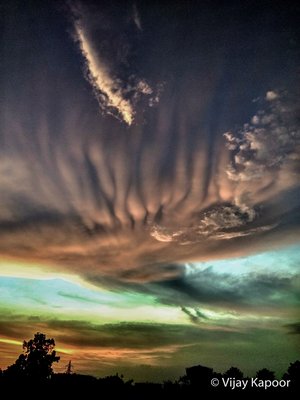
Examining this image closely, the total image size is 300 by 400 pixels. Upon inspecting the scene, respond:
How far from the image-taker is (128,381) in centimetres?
5741

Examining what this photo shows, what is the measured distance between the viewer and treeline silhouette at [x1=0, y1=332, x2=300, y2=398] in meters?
41.2

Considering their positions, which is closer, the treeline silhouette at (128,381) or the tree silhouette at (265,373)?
the treeline silhouette at (128,381)

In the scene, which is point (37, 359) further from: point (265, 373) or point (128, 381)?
point (265, 373)

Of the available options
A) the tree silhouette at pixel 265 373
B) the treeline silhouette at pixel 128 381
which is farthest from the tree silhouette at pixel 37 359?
the tree silhouette at pixel 265 373

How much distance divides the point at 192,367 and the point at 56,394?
3864 cm

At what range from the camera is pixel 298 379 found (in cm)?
5756

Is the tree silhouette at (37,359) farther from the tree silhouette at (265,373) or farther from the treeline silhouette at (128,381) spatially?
→ the tree silhouette at (265,373)

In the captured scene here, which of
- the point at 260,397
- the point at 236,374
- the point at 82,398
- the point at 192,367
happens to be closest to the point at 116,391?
the point at 82,398

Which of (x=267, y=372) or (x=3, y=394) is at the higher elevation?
(x=267, y=372)

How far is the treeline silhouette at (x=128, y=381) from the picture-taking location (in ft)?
135

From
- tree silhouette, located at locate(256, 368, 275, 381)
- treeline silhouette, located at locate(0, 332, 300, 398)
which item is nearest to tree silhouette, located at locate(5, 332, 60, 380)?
treeline silhouette, located at locate(0, 332, 300, 398)

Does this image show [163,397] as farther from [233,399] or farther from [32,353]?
[32,353]

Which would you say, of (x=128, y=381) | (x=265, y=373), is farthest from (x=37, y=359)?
(x=265, y=373)

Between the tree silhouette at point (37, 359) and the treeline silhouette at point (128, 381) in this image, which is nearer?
the treeline silhouette at point (128, 381)
